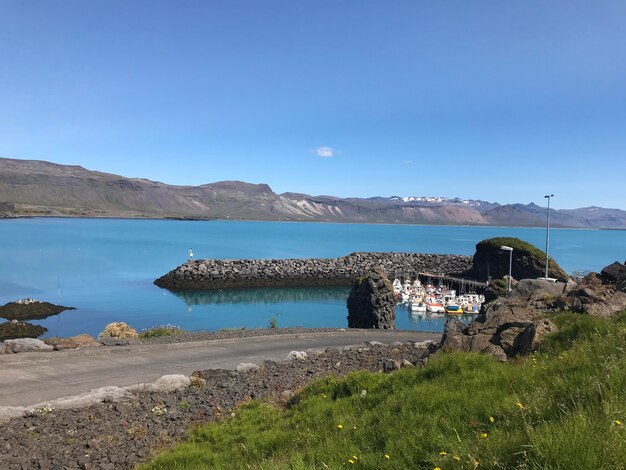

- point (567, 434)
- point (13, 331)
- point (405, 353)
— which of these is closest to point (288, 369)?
point (405, 353)

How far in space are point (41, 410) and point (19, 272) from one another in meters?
59.6

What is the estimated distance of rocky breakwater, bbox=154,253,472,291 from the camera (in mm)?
56875

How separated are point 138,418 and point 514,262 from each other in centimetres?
5473

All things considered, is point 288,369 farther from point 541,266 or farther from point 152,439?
point 541,266

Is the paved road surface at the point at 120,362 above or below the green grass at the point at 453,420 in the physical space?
below

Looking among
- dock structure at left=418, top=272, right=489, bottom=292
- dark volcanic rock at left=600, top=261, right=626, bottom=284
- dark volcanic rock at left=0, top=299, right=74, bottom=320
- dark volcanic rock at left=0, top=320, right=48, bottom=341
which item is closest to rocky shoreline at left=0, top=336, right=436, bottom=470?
dark volcanic rock at left=600, top=261, right=626, bottom=284

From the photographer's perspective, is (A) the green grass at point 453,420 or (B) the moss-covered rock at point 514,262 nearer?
(A) the green grass at point 453,420

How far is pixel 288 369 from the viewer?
13.4 m

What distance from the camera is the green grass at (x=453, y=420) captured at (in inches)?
168

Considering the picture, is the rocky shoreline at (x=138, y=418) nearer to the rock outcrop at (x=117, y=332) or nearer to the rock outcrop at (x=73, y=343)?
the rock outcrop at (x=73, y=343)

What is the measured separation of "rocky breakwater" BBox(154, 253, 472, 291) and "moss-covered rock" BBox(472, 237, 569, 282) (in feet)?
29.2

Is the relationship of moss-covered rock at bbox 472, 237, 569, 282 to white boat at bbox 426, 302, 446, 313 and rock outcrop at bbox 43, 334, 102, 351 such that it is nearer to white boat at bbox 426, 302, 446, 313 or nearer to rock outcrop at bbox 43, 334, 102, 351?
white boat at bbox 426, 302, 446, 313

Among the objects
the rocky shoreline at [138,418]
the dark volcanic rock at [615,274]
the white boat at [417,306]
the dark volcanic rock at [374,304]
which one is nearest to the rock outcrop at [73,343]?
the rocky shoreline at [138,418]

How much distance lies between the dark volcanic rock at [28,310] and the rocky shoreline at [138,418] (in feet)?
97.7
